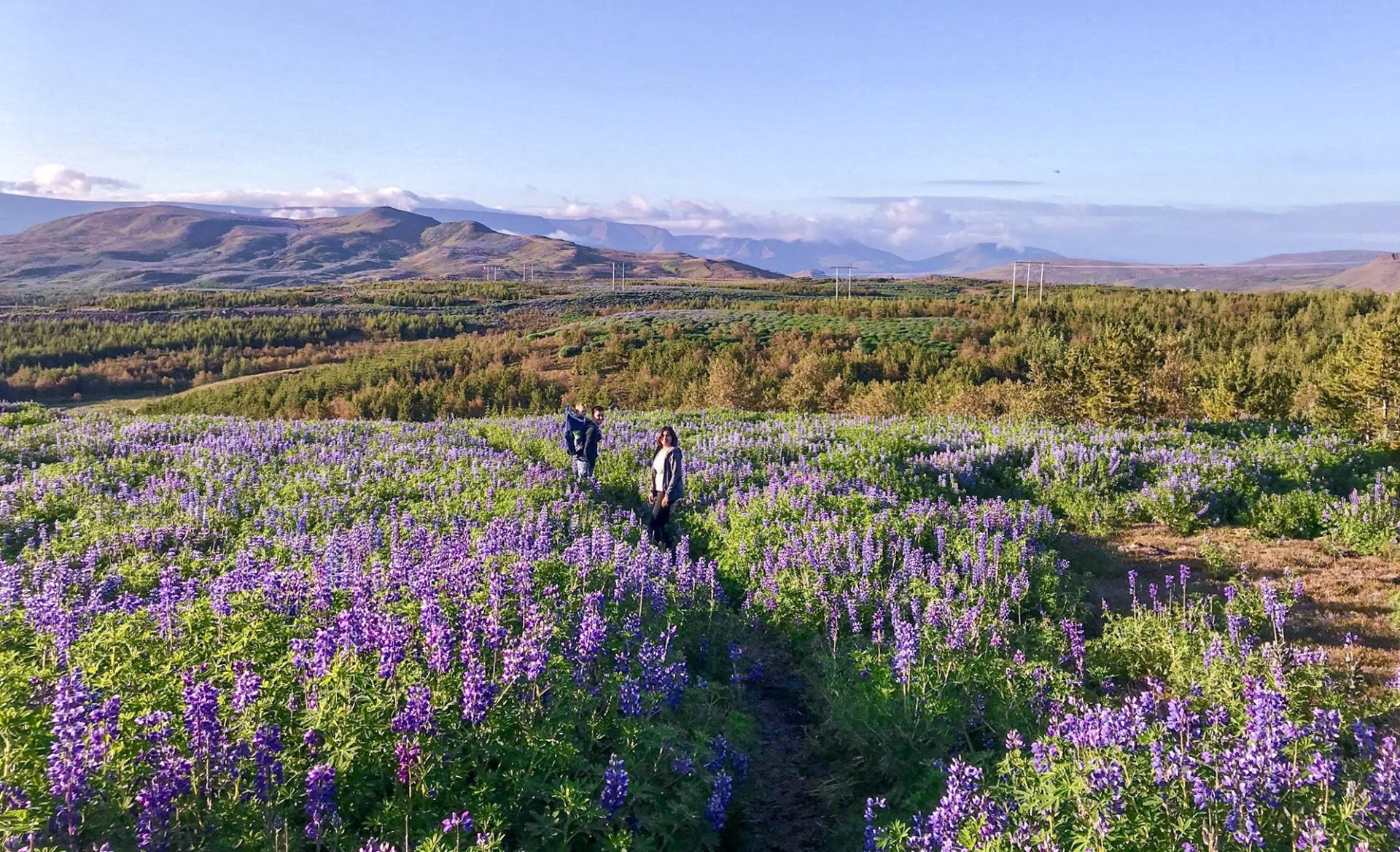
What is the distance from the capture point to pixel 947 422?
59.8 ft

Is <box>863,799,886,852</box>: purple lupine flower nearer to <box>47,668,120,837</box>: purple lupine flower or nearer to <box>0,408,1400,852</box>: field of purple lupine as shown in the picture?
<box>0,408,1400,852</box>: field of purple lupine

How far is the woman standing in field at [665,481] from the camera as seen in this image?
10.8 meters

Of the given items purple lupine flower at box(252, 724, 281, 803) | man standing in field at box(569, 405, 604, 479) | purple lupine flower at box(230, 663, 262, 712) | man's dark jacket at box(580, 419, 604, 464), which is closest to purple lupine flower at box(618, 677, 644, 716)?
purple lupine flower at box(252, 724, 281, 803)

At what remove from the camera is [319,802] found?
11.8ft

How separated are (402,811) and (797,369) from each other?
1124 inches

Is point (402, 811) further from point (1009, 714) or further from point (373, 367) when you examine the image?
point (373, 367)

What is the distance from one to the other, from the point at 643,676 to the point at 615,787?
1.31 meters

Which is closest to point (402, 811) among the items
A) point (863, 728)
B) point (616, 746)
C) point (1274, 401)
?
point (616, 746)

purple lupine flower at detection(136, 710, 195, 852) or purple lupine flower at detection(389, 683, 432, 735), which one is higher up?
purple lupine flower at detection(389, 683, 432, 735)

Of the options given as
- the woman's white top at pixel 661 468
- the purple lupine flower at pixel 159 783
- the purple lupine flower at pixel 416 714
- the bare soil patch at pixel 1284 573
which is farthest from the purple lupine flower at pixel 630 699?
the bare soil patch at pixel 1284 573

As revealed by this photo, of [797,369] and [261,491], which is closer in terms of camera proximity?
[261,491]

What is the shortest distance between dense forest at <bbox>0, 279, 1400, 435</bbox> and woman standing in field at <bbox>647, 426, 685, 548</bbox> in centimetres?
1495

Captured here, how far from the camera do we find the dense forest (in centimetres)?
2306

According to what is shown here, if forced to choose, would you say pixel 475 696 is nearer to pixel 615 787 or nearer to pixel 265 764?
pixel 615 787
